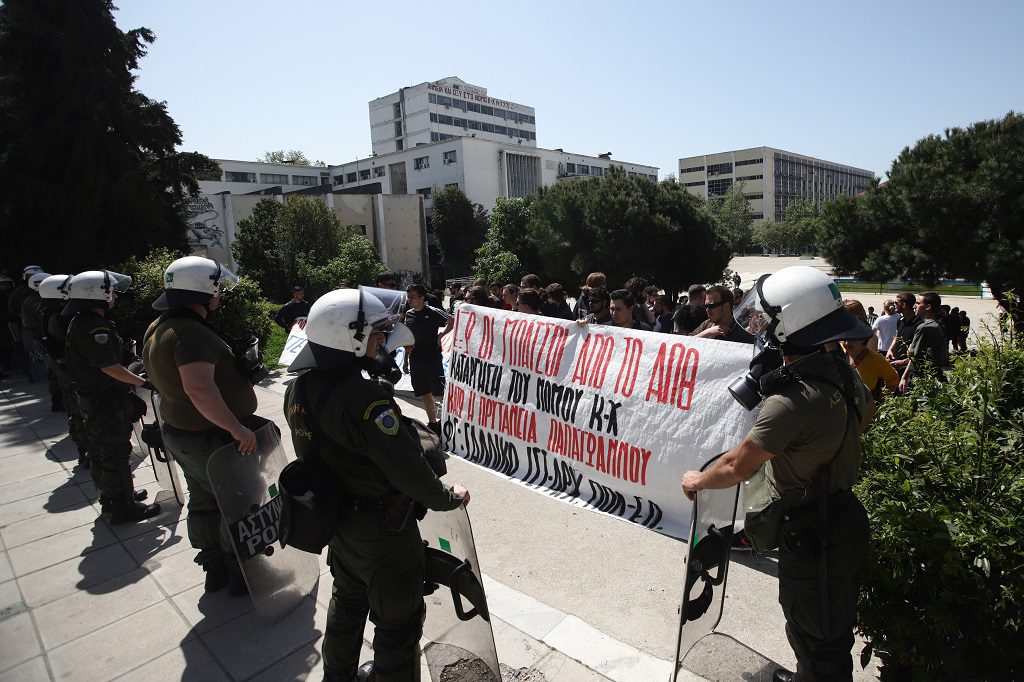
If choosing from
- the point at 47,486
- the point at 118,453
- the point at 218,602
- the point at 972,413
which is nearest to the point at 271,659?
the point at 218,602

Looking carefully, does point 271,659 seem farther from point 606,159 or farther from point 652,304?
point 606,159

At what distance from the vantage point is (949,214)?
11.5m

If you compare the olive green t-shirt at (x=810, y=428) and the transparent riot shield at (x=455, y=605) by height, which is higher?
the olive green t-shirt at (x=810, y=428)

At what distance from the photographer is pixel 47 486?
242 inches

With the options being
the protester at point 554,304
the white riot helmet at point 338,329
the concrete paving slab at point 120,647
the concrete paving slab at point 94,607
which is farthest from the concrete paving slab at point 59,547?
the protester at point 554,304

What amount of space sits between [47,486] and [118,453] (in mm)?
2057

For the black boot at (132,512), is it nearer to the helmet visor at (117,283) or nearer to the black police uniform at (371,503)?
the helmet visor at (117,283)

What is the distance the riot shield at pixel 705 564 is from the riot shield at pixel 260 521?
2315 millimetres

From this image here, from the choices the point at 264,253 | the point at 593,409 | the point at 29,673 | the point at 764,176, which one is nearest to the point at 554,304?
the point at 593,409

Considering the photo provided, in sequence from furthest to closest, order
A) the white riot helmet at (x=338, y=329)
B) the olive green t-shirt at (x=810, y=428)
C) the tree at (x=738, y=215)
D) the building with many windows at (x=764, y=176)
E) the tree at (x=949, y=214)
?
the building with many windows at (x=764, y=176), the tree at (x=738, y=215), the tree at (x=949, y=214), the white riot helmet at (x=338, y=329), the olive green t-shirt at (x=810, y=428)

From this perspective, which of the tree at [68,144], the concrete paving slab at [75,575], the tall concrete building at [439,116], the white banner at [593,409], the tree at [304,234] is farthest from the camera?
the tall concrete building at [439,116]

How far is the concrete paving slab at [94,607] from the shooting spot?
3596mm

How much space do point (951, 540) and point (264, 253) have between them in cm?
3722

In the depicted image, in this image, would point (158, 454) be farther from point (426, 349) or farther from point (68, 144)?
point (68, 144)
